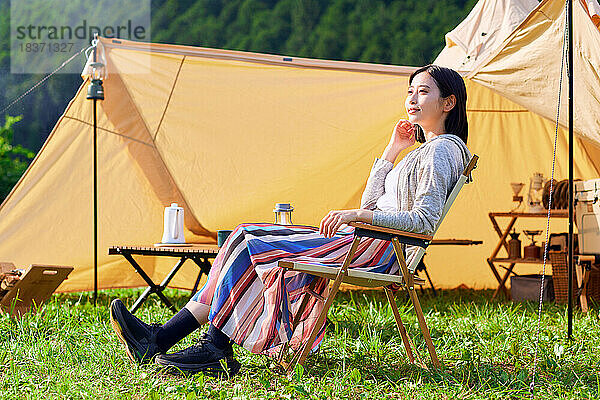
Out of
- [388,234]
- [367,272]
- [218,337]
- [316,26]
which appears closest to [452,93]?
[388,234]

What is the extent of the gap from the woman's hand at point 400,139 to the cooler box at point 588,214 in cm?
152

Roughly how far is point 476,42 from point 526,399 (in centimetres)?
321

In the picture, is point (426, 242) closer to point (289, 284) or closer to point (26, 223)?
point (289, 284)

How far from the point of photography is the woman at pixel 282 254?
7.40 feet

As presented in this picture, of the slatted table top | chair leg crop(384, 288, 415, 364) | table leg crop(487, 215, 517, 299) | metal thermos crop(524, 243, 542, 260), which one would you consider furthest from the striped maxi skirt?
metal thermos crop(524, 243, 542, 260)

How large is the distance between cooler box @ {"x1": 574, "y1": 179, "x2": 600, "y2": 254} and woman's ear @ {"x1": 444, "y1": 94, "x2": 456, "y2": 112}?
1.61 m

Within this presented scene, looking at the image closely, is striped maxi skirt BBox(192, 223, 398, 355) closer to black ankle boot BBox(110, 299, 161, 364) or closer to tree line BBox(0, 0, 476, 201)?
black ankle boot BBox(110, 299, 161, 364)

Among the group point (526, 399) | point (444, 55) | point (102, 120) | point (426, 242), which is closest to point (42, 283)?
point (102, 120)

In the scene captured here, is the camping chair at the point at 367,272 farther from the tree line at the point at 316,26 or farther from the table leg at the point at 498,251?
the tree line at the point at 316,26

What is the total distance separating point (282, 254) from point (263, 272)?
0.31ft

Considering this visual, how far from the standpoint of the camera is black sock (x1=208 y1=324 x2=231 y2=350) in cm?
229

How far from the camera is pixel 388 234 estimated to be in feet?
7.34

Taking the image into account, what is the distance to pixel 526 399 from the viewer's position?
2104 millimetres

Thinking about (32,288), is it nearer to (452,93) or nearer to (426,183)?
(426,183)
